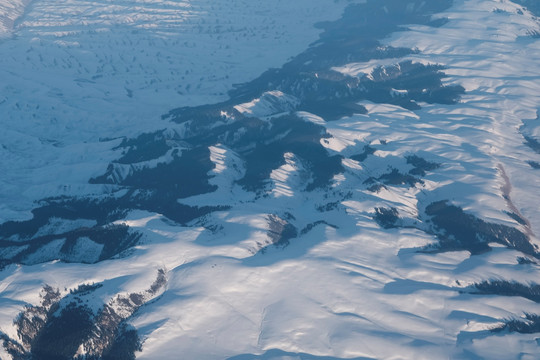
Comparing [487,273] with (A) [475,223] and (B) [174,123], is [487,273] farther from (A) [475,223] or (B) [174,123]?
(B) [174,123]

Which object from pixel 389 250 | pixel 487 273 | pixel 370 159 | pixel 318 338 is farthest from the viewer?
pixel 370 159

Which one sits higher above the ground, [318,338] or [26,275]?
[26,275]

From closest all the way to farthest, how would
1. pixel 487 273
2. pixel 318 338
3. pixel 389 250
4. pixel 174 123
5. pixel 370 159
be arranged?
pixel 318 338
pixel 487 273
pixel 389 250
pixel 370 159
pixel 174 123

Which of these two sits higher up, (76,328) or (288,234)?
(76,328)

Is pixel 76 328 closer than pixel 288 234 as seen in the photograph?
Yes

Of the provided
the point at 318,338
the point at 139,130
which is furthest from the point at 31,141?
the point at 318,338

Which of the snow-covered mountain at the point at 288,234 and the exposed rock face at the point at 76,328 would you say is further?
the snow-covered mountain at the point at 288,234

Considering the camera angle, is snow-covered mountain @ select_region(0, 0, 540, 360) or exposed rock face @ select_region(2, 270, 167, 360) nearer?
exposed rock face @ select_region(2, 270, 167, 360)

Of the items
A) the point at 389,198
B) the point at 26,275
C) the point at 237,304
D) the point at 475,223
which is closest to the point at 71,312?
the point at 26,275

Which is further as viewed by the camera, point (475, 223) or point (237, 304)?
point (475, 223)

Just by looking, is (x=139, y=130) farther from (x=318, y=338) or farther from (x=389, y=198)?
(x=318, y=338)
